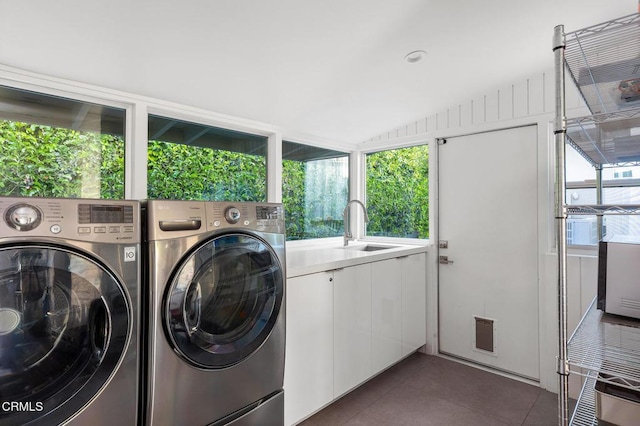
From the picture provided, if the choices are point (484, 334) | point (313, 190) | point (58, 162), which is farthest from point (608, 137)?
point (58, 162)

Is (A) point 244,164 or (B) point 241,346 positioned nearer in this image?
(B) point 241,346

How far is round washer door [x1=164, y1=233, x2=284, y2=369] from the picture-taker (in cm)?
121

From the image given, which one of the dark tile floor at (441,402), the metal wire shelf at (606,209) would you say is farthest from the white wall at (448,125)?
the metal wire shelf at (606,209)

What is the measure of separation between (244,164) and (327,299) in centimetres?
119

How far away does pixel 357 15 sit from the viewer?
1593 millimetres

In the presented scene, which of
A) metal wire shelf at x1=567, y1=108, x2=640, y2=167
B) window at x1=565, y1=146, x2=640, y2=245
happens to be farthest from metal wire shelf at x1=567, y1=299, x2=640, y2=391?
window at x1=565, y1=146, x2=640, y2=245

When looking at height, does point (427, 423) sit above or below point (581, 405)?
below

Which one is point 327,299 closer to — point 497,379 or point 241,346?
point 241,346

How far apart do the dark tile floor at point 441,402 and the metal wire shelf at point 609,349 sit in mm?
987

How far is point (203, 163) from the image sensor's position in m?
2.22

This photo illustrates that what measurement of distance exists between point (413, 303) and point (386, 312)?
16.3 inches

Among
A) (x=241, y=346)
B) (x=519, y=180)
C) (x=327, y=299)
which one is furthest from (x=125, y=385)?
(x=519, y=180)

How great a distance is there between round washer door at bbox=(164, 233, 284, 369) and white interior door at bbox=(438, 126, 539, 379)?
1.85 meters

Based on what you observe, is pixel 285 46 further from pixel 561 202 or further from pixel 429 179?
pixel 429 179
